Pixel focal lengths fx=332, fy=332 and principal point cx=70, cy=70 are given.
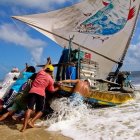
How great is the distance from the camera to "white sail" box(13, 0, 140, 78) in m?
13.2

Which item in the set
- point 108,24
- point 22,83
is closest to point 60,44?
point 108,24

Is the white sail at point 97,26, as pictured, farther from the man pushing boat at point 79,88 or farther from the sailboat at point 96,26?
the man pushing boat at point 79,88

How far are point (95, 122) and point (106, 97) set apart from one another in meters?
2.20

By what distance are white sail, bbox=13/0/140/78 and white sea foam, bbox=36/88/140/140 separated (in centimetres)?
356

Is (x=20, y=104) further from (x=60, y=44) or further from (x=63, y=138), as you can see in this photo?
(x=60, y=44)

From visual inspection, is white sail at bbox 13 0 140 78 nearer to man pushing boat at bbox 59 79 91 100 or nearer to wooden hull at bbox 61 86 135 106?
wooden hull at bbox 61 86 135 106

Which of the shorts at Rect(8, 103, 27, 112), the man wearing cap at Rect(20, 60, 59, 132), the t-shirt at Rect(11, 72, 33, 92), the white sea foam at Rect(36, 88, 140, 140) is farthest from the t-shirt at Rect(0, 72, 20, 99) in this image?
the man wearing cap at Rect(20, 60, 59, 132)

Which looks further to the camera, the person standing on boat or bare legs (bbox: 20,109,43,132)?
the person standing on boat

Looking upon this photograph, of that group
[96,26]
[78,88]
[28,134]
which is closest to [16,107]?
[28,134]

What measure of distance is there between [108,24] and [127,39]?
3.29 feet

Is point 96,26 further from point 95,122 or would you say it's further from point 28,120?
point 28,120

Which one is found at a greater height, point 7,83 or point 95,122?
point 7,83

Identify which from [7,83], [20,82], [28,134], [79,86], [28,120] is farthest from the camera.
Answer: [7,83]

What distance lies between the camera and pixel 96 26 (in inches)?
533
